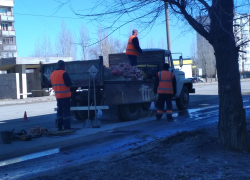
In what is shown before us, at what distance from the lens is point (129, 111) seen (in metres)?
10.6

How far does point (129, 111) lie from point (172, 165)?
5514 millimetres

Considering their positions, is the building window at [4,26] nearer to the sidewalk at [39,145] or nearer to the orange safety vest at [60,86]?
the orange safety vest at [60,86]

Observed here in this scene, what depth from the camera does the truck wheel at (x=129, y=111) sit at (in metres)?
10.3

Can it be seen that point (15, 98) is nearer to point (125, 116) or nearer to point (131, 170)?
point (125, 116)

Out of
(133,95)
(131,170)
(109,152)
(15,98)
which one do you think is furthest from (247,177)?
(15,98)

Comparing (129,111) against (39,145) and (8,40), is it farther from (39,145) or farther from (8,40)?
(8,40)

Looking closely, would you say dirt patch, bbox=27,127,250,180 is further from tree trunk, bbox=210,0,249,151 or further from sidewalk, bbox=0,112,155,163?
sidewalk, bbox=0,112,155,163

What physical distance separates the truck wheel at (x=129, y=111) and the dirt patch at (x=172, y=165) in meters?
3.89

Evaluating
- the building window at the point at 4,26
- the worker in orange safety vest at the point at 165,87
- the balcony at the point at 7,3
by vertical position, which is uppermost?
the balcony at the point at 7,3

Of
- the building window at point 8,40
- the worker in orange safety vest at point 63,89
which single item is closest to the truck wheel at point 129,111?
the worker in orange safety vest at point 63,89

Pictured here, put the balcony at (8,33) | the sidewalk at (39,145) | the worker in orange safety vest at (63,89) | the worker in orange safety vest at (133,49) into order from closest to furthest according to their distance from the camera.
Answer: the sidewalk at (39,145), the worker in orange safety vest at (63,89), the worker in orange safety vest at (133,49), the balcony at (8,33)

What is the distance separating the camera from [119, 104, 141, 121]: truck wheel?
10.3 m

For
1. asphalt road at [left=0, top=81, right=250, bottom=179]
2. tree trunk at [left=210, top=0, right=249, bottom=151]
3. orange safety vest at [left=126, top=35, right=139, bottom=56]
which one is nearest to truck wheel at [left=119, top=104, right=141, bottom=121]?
asphalt road at [left=0, top=81, right=250, bottom=179]

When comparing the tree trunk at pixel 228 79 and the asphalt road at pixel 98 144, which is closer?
the tree trunk at pixel 228 79
